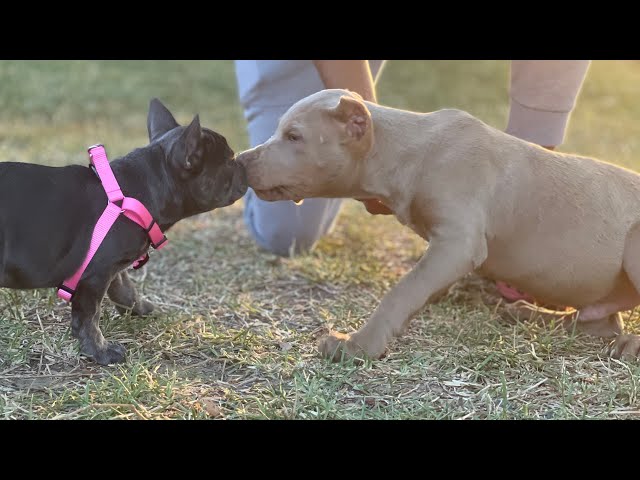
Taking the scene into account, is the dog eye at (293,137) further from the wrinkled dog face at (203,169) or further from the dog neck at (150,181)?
the dog neck at (150,181)

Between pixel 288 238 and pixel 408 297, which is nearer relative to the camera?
pixel 408 297

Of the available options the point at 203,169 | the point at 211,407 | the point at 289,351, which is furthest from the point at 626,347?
the point at 203,169

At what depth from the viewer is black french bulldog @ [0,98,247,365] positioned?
3.21 metres

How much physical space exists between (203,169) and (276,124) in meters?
1.82

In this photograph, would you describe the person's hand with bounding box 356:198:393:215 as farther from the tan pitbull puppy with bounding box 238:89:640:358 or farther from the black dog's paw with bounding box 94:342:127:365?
the black dog's paw with bounding box 94:342:127:365

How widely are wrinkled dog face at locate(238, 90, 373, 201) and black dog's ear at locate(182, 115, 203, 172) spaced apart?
8.0 inches

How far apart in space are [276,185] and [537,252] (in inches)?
46.8

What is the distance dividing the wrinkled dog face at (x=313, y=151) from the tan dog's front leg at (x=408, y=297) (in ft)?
1.63

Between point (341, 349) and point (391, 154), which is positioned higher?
point (391, 154)

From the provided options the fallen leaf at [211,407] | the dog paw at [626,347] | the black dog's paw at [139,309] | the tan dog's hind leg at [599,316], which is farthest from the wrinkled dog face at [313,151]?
the dog paw at [626,347]

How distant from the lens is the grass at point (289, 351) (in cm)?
304

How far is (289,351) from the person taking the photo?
11.7 feet

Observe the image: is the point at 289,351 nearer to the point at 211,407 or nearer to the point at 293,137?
the point at 211,407

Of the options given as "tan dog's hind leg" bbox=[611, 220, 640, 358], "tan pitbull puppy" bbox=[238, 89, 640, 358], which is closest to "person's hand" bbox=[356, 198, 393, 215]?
"tan pitbull puppy" bbox=[238, 89, 640, 358]
